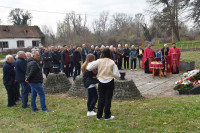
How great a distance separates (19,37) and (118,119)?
46.5 metres

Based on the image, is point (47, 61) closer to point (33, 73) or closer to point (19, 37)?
point (33, 73)

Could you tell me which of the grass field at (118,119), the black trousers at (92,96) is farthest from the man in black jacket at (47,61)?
the black trousers at (92,96)

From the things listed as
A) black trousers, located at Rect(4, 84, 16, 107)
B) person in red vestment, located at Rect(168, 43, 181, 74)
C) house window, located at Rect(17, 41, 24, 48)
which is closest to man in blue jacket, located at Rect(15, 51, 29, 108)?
black trousers, located at Rect(4, 84, 16, 107)

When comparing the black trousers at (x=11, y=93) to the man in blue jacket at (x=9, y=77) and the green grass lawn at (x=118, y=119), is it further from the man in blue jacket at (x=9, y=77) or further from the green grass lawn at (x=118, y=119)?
the green grass lawn at (x=118, y=119)

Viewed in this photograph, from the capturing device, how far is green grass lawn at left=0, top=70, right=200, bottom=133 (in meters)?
4.75

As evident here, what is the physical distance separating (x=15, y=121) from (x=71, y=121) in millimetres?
1687

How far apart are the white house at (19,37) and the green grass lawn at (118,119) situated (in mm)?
42834

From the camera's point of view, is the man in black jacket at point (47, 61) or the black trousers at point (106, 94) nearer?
the black trousers at point (106, 94)

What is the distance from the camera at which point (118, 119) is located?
5391mm

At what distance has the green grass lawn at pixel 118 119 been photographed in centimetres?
Answer: 475

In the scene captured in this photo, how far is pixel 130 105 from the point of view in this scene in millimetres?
6547

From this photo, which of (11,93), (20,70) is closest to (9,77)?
(11,93)

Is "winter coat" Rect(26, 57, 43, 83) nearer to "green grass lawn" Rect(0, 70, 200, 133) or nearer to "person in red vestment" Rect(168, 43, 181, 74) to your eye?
"green grass lawn" Rect(0, 70, 200, 133)

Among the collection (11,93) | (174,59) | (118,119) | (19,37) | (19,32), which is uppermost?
(19,32)
